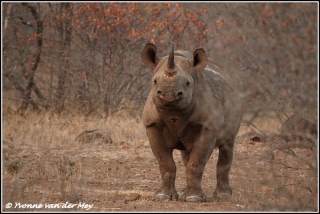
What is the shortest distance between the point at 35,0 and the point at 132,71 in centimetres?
259

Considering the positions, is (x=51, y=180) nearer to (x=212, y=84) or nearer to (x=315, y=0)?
(x=212, y=84)

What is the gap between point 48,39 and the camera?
15336 mm

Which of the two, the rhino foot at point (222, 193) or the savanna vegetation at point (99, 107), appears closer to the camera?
the rhino foot at point (222, 193)

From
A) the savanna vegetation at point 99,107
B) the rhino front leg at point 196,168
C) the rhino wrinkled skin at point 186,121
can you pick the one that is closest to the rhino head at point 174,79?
the rhino wrinkled skin at point 186,121

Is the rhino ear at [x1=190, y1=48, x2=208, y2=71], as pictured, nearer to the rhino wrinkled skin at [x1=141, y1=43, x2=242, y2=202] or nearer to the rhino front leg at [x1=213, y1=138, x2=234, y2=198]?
the rhino wrinkled skin at [x1=141, y1=43, x2=242, y2=202]

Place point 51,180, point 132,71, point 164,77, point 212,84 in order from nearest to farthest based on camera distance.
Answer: point 164,77 < point 212,84 < point 51,180 < point 132,71

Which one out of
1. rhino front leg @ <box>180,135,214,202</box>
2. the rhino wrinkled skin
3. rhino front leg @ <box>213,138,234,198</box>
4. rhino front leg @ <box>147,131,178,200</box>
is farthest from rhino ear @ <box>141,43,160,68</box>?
rhino front leg @ <box>213,138,234,198</box>

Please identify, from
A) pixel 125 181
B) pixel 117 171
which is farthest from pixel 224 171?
pixel 117 171

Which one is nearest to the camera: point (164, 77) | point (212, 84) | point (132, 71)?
point (164, 77)

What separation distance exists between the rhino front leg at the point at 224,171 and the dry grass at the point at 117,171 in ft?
0.48

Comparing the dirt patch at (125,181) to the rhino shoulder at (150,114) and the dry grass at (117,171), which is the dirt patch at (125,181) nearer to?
the dry grass at (117,171)

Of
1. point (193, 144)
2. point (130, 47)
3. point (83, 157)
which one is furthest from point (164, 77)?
point (130, 47)

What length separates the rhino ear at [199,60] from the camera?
7.66m

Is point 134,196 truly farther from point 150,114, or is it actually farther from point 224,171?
point 224,171
